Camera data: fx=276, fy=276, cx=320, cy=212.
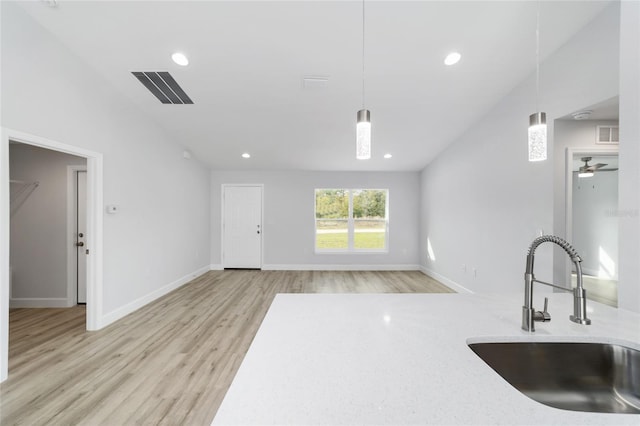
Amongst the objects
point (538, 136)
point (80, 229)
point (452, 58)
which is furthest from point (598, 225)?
point (80, 229)

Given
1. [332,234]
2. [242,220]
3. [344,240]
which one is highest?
[242,220]

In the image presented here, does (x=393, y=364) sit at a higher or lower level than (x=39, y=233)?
lower

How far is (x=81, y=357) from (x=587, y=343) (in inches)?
140

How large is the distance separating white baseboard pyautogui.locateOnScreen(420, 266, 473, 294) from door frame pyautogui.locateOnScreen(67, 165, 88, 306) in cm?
569

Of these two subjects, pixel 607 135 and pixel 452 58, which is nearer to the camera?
pixel 607 135

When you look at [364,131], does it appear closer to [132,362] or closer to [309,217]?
[132,362]

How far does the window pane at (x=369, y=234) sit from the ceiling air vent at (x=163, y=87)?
429 centimetres

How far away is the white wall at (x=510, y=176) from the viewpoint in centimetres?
232

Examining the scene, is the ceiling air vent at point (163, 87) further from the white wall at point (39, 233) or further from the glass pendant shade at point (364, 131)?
the glass pendant shade at point (364, 131)

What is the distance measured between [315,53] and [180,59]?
53.9 inches

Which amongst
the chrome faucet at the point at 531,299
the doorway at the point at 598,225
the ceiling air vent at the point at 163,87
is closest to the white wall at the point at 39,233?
the ceiling air vent at the point at 163,87

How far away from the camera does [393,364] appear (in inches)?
31.8

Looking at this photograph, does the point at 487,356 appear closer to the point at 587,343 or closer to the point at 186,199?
the point at 587,343

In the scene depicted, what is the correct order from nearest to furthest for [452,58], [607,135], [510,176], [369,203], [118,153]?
[607,135], [452,58], [510,176], [118,153], [369,203]
